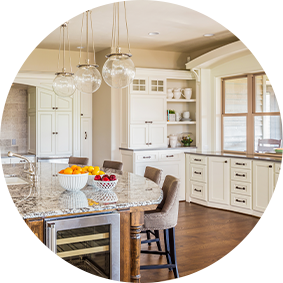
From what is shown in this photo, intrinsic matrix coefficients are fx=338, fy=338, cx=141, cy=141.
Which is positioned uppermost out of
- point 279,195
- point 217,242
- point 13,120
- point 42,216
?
point 13,120

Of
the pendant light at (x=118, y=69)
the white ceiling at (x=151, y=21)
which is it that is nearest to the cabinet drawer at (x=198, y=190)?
the white ceiling at (x=151, y=21)

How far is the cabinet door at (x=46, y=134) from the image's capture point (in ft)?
21.7

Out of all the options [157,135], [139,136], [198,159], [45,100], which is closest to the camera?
[198,159]

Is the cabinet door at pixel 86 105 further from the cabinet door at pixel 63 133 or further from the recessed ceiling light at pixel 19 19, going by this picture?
the recessed ceiling light at pixel 19 19

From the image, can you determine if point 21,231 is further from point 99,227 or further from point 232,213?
point 232,213

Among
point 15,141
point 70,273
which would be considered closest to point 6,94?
point 15,141

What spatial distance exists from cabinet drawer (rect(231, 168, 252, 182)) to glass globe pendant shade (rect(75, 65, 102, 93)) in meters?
2.80

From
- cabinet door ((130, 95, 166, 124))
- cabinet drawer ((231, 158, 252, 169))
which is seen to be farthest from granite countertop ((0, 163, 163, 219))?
cabinet door ((130, 95, 166, 124))

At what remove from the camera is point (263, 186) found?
16.3 feet

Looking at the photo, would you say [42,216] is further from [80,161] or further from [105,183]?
[80,161]

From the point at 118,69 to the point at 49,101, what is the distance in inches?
156

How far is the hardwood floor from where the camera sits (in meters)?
3.34

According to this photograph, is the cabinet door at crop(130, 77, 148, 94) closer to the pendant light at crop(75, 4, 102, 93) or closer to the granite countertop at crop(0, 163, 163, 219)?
the pendant light at crop(75, 4, 102, 93)

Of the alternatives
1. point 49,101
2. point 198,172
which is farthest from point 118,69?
point 49,101
